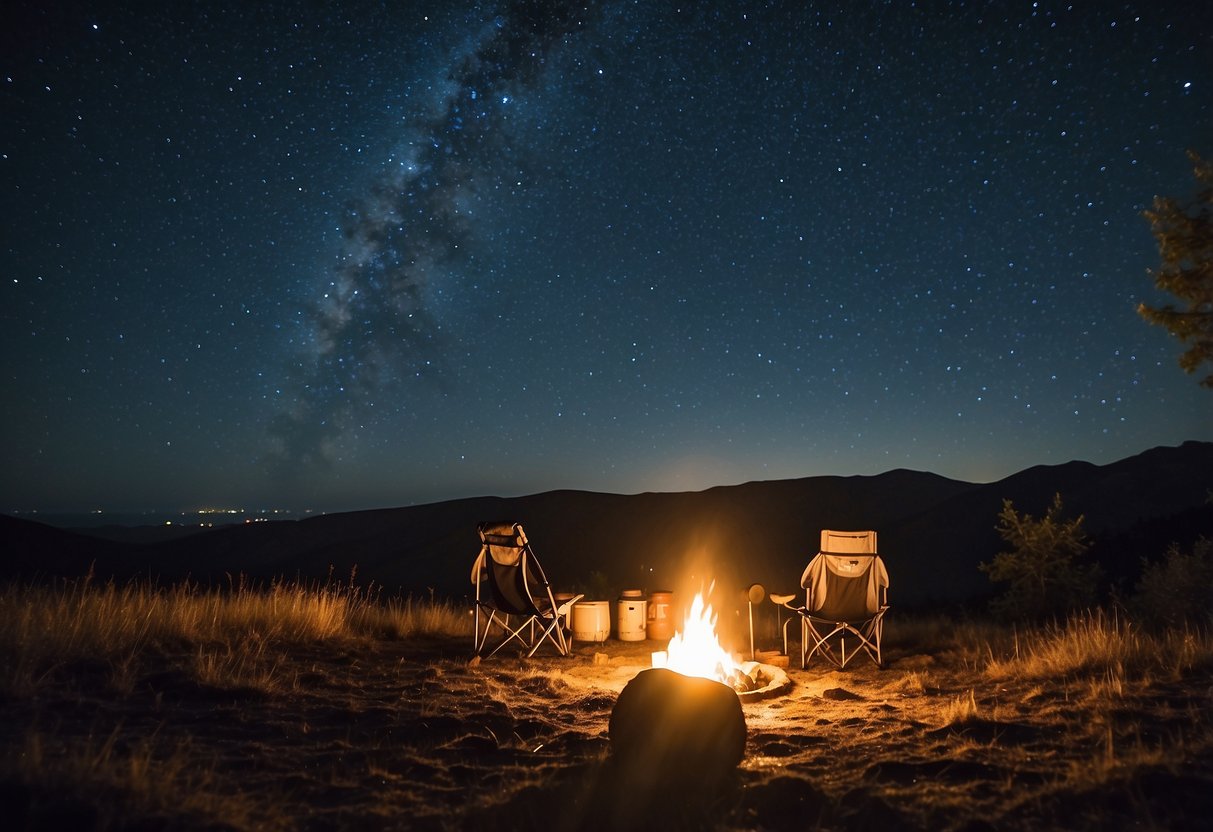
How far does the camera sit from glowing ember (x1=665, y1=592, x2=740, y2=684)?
14.9ft

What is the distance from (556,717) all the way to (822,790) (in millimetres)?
1594

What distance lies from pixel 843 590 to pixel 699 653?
1512 mm

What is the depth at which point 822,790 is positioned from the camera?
2.49 meters

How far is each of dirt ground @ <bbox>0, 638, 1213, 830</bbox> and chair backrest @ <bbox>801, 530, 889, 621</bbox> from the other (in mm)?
1149

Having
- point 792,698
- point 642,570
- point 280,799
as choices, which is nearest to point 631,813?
point 280,799

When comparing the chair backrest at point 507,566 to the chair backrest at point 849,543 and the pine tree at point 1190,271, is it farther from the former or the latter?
the pine tree at point 1190,271

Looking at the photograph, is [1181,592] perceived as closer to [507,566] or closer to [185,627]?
[507,566]

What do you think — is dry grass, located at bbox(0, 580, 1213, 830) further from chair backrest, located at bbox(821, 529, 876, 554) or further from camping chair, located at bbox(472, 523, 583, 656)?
chair backrest, located at bbox(821, 529, 876, 554)

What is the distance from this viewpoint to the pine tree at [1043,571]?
29.1 ft

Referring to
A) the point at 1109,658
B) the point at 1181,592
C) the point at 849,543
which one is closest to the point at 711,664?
the point at 849,543

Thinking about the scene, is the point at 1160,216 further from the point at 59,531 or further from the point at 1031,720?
the point at 59,531

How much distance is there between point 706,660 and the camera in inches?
187

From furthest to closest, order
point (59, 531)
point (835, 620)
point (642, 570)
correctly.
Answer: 1. point (59, 531)
2. point (642, 570)
3. point (835, 620)

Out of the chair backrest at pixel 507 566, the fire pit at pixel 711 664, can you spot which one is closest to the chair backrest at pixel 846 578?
the fire pit at pixel 711 664
